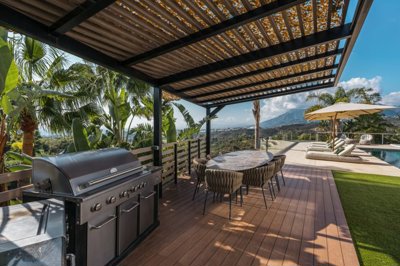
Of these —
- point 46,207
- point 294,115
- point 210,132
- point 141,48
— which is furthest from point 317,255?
point 294,115

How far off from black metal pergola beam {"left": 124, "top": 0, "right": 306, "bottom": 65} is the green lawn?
3.11 m

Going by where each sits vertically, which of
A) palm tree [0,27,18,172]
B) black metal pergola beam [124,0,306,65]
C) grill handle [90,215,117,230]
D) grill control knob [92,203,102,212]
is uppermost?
black metal pergola beam [124,0,306,65]

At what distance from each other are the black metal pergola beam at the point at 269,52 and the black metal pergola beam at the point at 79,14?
235 centimetres

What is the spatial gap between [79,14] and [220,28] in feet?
5.22

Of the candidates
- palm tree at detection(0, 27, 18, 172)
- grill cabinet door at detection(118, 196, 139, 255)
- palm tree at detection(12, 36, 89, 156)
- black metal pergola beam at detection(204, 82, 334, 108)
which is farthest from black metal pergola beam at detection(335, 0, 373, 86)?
palm tree at detection(12, 36, 89, 156)

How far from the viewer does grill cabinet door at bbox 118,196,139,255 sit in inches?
Answer: 97.3

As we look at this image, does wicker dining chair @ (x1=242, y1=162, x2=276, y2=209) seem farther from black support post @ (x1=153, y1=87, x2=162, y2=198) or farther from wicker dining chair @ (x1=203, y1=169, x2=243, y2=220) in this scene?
black support post @ (x1=153, y1=87, x2=162, y2=198)

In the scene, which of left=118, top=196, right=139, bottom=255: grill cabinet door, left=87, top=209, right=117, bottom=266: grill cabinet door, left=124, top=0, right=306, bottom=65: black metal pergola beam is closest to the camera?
left=87, top=209, right=117, bottom=266: grill cabinet door

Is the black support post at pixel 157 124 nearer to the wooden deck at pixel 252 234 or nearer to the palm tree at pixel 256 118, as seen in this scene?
the wooden deck at pixel 252 234

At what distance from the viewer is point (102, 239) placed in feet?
7.25

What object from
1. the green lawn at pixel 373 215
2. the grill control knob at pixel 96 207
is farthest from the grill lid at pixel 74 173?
the green lawn at pixel 373 215

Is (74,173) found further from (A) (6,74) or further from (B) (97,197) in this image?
(A) (6,74)

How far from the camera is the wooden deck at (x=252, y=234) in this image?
2611 millimetres

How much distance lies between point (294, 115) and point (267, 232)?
145 ft
